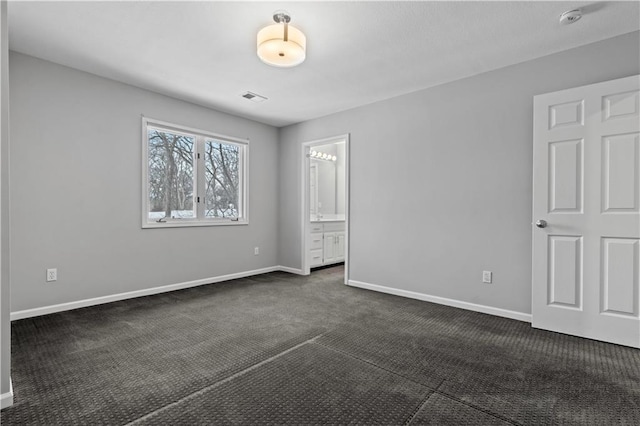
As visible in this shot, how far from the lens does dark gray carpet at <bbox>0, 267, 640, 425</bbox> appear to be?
1616 mm

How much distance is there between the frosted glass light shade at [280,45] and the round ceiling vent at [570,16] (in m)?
1.88

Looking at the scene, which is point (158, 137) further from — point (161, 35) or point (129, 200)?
point (161, 35)

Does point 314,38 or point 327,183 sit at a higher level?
point 314,38

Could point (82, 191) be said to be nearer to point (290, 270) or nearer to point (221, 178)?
point (221, 178)

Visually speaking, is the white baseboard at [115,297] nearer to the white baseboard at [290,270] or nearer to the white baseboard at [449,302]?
the white baseboard at [290,270]

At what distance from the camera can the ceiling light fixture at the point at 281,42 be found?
2.27 metres

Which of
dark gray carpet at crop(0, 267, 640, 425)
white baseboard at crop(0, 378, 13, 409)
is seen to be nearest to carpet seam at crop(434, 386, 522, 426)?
dark gray carpet at crop(0, 267, 640, 425)

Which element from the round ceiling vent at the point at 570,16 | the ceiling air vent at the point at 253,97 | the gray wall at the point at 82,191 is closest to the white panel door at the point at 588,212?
the round ceiling vent at the point at 570,16

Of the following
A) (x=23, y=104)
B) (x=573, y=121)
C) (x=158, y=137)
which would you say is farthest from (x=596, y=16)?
(x=23, y=104)

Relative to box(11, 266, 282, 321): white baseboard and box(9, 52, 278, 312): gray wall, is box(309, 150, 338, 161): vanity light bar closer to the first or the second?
box(9, 52, 278, 312): gray wall

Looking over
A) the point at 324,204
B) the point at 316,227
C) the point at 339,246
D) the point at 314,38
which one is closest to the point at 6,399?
the point at 314,38

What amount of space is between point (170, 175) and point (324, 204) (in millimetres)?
3164

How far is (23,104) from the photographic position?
2.92 metres

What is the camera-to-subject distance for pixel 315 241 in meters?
5.37
